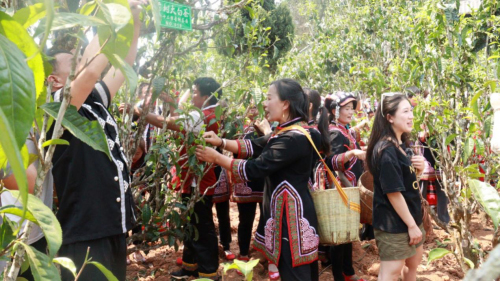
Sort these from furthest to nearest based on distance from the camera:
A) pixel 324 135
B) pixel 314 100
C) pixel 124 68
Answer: pixel 314 100
pixel 324 135
pixel 124 68

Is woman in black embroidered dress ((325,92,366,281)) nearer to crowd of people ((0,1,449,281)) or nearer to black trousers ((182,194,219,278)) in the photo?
crowd of people ((0,1,449,281))

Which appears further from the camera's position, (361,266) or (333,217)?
(361,266)

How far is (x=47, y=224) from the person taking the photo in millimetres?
661

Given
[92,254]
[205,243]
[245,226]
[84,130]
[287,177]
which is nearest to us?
[84,130]

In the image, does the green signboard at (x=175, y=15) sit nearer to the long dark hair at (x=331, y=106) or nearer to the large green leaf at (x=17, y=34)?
the large green leaf at (x=17, y=34)

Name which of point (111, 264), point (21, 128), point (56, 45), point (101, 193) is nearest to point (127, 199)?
point (101, 193)

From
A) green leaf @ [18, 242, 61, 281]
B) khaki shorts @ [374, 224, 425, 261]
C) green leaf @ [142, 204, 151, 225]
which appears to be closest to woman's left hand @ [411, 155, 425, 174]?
khaki shorts @ [374, 224, 425, 261]

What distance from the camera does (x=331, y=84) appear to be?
8.27 meters

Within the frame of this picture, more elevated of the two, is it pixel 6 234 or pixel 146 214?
pixel 6 234

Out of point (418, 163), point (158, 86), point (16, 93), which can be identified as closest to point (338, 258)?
point (418, 163)

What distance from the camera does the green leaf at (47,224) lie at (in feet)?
2.05

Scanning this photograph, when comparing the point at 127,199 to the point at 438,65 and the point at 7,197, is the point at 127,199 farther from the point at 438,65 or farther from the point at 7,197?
the point at 438,65

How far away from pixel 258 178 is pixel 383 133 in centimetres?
94

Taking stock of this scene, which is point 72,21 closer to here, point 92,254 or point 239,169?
point 92,254
